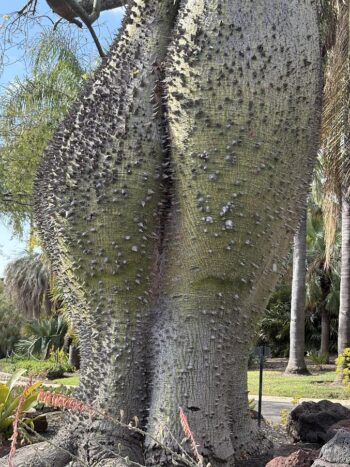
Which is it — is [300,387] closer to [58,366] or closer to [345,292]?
[345,292]

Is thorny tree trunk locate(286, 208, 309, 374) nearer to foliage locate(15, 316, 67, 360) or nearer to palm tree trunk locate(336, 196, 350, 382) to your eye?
palm tree trunk locate(336, 196, 350, 382)

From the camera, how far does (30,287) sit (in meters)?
24.8

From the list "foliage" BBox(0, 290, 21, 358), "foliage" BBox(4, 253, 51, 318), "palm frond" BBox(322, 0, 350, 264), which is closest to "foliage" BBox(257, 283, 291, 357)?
"foliage" BBox(4, 253, 51, 318)

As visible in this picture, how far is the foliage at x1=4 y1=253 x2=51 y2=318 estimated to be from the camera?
24.5 m

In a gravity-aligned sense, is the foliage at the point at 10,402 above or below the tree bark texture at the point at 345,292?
below

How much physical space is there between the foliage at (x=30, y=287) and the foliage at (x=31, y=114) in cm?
1228

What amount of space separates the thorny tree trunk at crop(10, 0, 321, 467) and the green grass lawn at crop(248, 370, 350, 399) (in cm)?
772

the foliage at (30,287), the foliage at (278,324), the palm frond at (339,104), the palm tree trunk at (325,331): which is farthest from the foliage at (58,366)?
the palm frond at (339,104)

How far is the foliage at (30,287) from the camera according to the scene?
24.5 meters

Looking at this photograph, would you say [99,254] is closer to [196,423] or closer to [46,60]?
[196,423]

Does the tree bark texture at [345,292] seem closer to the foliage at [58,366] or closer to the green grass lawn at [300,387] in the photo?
the green grass lawn at [300,387]

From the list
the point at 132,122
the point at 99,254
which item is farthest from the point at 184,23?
the point at 99,254

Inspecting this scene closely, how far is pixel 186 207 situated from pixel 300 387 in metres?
10.5

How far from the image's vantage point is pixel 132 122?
349 cm
